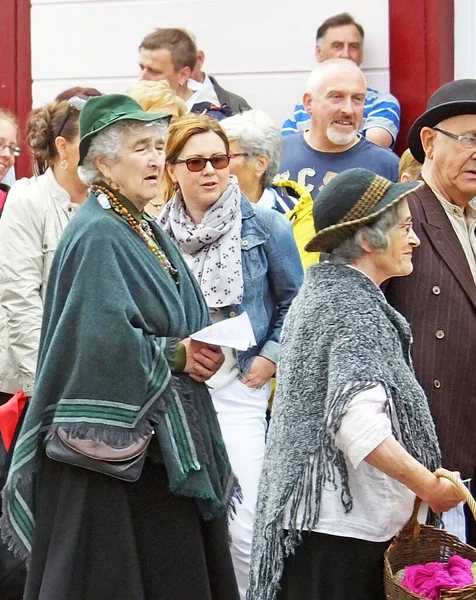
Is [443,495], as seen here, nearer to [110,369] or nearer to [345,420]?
[345,420]

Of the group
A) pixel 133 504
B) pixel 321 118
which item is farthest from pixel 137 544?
pixel 321 118

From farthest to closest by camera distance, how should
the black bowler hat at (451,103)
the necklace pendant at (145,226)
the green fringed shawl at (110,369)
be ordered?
1. the black bowler hat at (451,103)
2. the necklace pendant at (145,226)
3. the green fringed shawl at (110,369)

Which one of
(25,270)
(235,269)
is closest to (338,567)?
(235,269)

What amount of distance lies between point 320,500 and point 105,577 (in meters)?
0.78

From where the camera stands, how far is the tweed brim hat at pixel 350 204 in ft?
11.6

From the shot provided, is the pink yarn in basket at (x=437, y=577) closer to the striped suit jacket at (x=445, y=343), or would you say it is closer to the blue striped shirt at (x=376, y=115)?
the striped suit jacket at (x=445, y=343)

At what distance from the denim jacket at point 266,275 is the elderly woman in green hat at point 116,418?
0.77m

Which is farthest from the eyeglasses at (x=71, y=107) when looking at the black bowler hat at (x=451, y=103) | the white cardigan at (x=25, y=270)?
the black bowler hat at (x=451, y=103)

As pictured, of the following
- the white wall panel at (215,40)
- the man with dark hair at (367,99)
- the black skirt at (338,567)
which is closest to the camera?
the black skirt at (338,567)

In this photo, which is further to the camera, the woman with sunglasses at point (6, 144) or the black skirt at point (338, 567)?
the woman with sunglasses at point (6, 144)

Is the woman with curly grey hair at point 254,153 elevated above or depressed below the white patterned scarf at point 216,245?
above

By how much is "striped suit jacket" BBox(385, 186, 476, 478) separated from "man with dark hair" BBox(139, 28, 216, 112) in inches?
111

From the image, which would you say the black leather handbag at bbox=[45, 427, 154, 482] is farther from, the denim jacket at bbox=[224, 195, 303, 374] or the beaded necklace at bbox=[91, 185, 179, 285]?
the denim jacket at bbox=[224, 195, 303, 374]

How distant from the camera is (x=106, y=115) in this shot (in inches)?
158
